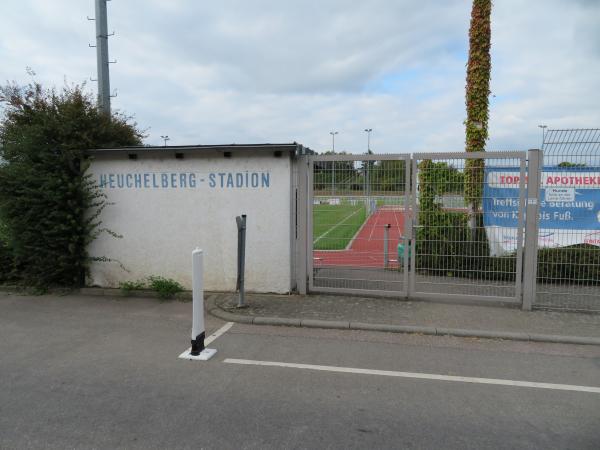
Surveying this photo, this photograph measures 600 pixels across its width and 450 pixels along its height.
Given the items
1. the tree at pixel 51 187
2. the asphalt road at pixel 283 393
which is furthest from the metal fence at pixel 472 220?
the tree at pixel 51 187

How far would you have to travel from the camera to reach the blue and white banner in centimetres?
678

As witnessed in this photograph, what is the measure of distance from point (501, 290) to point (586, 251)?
1401mm

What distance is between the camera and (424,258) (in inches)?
297

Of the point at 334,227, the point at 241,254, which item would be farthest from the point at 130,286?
the point at 334,227

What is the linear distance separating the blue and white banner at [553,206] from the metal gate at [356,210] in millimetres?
1354

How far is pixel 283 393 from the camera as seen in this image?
13.3 ft

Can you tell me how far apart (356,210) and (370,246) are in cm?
150

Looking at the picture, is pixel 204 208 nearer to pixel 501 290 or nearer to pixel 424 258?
pixel 424 258

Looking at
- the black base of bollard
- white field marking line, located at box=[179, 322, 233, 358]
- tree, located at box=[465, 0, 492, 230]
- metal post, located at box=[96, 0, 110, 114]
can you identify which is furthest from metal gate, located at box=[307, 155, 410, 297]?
metal post, located at box=[96, 0, 110, 114]

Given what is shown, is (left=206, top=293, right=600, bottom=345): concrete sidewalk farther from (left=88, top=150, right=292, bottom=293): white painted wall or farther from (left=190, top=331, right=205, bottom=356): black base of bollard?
(left=190, top=331, right=205, bottom=356): black base of bollard

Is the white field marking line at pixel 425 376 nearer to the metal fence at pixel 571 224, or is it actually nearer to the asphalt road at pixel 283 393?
the asphalt road at pixel 283 393

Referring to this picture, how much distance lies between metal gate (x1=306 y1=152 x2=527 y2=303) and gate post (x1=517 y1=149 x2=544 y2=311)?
0.29 ft

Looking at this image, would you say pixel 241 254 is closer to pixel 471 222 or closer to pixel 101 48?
pixel 471 222

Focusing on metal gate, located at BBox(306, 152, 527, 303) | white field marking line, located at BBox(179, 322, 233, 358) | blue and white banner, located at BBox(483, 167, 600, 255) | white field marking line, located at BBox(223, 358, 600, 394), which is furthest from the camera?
metal gate, located at BBox(306, 152, 527, 303)
